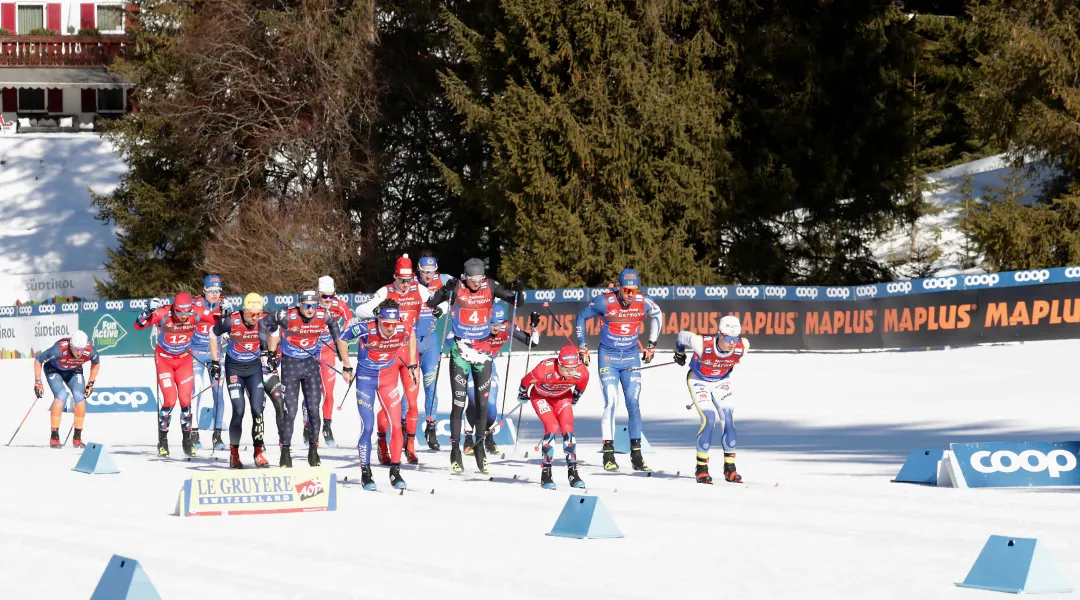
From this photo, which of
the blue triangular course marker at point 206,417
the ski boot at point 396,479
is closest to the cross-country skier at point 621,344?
the ski boot at point 396,479

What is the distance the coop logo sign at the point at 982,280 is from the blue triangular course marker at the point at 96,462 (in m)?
18.3

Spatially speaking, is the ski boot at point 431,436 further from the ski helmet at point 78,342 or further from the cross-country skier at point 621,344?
the ski helmet at point 78,342

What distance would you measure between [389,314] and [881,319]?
17.9 meters

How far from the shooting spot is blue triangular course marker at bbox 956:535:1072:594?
393 inches

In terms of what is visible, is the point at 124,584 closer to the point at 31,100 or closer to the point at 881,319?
the point at 881,319

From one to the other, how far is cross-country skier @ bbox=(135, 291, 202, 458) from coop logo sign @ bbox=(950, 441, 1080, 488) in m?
9.59

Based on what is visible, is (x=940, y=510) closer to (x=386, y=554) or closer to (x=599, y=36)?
(x=386, y=554)

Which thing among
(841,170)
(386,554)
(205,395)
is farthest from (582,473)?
(841,170)

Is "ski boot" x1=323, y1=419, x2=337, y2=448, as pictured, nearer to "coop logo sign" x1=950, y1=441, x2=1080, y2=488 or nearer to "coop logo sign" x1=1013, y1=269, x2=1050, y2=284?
"coop logo sign" x1=950, y1=441, x2=1080, y2=488

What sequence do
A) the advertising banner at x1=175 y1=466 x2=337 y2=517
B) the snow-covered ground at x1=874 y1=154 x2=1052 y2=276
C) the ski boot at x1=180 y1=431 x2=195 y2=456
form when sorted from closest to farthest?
1. the advertising banner at x1=175 y1=466 x2=337 y2=517
2. the ski boot at x1=180 y1=431 x2=195 y2=456
3. the snow-covered ground at x1=874 y1=154 x2=1052 y2=276

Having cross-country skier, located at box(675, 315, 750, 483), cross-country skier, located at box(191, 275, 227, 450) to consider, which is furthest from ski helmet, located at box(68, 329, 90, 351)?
cross-country skier, located at box(675, 315, 750, 483)

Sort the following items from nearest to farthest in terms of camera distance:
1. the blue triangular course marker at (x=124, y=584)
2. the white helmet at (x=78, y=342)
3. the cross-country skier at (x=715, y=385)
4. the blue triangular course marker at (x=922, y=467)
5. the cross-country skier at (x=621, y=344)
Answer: the blue triangular course marker at (x=124, y=584) < the blue triangular course marker at (x=922, y=467) < the cross-country skier at (x=715, y=385) < the cross-country skier at (x=621, y=344) < the white helmet at (x=78, y=342)

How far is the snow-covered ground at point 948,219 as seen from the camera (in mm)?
46875

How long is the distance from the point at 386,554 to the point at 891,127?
1305 inches
